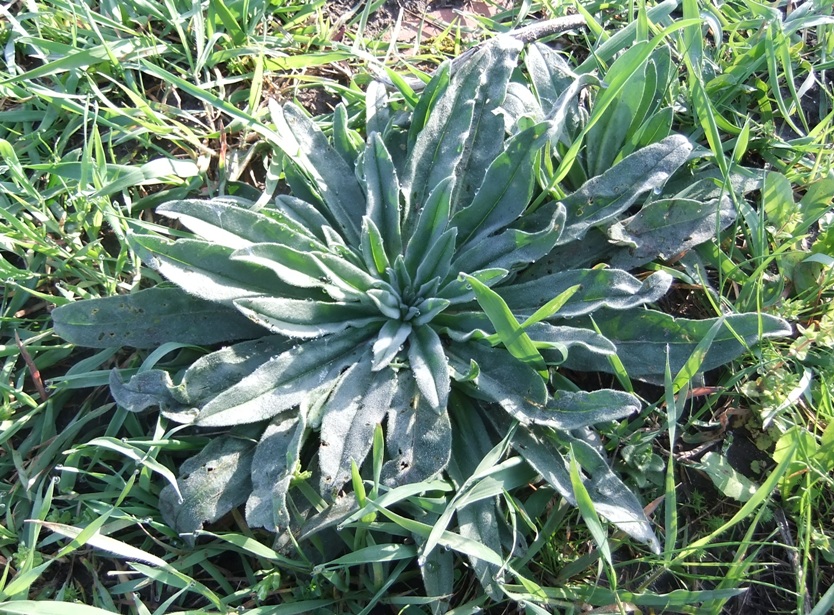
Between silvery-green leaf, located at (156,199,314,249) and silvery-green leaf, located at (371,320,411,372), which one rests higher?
silvery-green leaf, located at (156,199,314,249)

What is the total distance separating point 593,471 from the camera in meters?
1.91

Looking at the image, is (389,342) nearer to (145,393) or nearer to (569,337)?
(569,337)

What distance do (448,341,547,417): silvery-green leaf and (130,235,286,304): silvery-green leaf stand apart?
0.69 m

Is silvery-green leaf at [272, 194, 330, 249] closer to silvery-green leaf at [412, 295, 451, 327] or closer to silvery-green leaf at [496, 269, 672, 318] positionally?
silvery-green leaf at [412, 295, 451, 327]

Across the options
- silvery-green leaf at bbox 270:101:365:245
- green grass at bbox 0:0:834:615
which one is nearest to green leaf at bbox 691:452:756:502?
green grass at bbox 0:0:834:615

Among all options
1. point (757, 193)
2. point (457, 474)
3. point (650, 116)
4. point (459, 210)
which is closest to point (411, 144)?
point (459, 210)

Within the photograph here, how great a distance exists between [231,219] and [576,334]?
1.05m

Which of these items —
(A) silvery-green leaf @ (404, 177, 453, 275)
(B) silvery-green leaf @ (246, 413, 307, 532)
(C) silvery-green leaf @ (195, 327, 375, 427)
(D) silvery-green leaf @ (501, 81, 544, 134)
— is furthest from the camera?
(D) silvery-green leaf @ (501, 81, 544, 134)

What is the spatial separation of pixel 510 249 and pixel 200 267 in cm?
92

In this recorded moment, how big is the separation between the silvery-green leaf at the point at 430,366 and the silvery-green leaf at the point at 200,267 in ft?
1.64

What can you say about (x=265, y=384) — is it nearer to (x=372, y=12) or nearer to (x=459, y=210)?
(x=459, y=210)

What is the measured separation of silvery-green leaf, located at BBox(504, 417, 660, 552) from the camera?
183 centimetres

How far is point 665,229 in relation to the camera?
2213mm

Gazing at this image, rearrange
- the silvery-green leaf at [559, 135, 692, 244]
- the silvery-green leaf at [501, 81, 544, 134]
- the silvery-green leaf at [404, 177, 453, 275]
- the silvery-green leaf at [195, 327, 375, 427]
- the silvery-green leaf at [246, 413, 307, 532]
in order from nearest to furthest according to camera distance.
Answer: the silvery-green leaf at [246, 413, 307, 532]
the silvery-green leaf at [195, 327, 375, 427]
the silvery-green leaf at [404, 177, 453, 275]
the silvery-green leaf at [559, 135, 692, 244]
the silvery-green leaf at [501, 81, 544, 134]
